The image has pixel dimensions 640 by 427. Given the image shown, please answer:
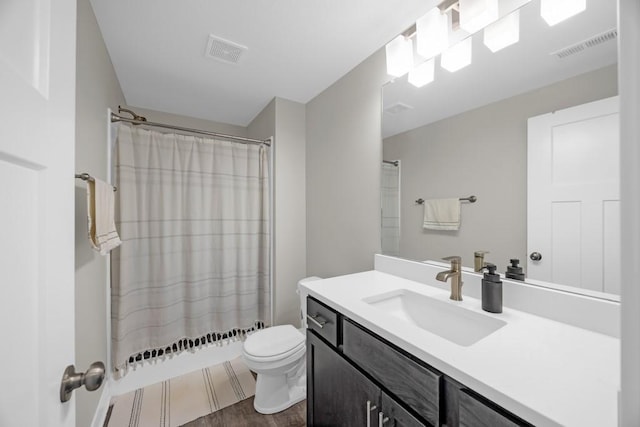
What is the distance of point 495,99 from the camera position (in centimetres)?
109

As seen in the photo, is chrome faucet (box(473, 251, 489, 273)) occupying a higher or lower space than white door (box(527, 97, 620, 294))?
lower

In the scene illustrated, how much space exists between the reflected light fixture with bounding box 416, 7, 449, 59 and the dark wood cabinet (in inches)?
54.0

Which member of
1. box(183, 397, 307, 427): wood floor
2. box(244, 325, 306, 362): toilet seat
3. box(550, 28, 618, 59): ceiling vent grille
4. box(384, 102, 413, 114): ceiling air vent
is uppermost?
box(384, 102, 413, 114): ceiling air vent

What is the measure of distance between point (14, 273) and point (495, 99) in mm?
1513

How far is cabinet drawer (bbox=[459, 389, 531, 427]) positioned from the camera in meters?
0.52

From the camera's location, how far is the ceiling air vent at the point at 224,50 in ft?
5.22

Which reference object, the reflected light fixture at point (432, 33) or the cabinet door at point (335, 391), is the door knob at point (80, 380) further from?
the reflected light fixture at point (432, 33)

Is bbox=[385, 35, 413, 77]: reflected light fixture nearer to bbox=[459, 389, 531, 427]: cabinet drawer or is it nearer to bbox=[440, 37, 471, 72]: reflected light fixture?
bbox=[440, 37, 471, 72]: reflected light fixture

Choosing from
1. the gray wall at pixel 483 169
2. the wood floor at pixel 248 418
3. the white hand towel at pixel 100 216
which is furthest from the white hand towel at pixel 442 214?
the white hand towel at pixel 100 216

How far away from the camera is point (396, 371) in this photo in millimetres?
778

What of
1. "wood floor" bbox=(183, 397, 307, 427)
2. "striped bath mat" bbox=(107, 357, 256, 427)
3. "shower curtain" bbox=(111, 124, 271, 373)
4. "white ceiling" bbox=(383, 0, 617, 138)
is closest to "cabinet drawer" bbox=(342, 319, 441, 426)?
"wood floor" bbox=(183, 397, 307, 427)

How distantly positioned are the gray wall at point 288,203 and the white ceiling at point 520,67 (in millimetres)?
1140

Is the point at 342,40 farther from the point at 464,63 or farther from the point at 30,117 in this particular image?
the point at 30,117

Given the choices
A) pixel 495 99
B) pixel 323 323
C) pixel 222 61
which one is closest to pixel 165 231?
pixel 222 61
